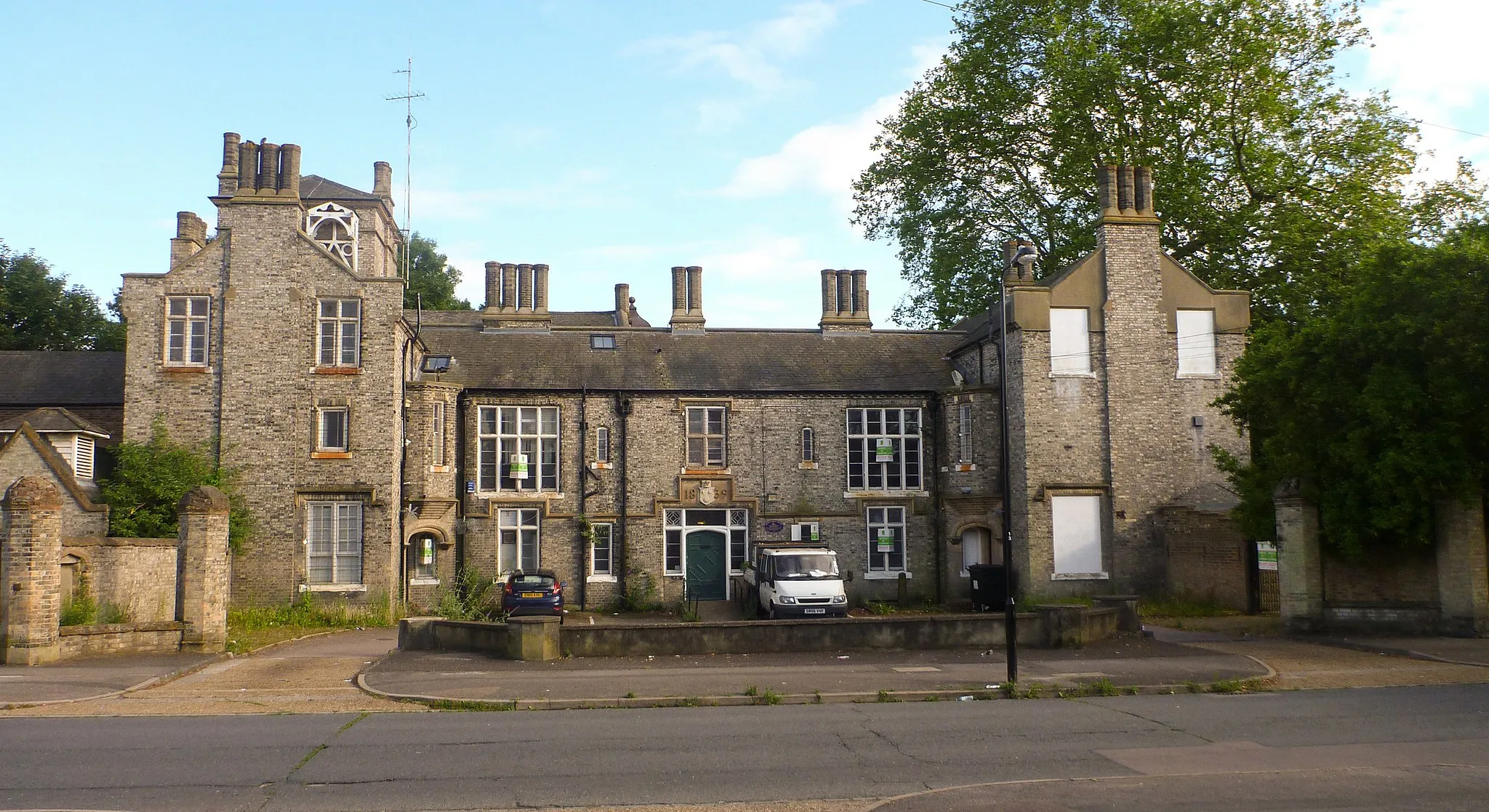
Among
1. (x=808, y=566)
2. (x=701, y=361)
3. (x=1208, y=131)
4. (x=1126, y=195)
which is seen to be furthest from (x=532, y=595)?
(x=1208, y=131)

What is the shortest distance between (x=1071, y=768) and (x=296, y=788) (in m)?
6.82

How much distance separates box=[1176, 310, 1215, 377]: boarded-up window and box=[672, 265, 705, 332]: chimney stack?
15003 mm

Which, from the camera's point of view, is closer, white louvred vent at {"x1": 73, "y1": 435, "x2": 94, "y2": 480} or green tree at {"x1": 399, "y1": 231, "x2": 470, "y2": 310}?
white louvred vent at {"x1": 73, "y1": 435, "x2": 94, "y2": 480}

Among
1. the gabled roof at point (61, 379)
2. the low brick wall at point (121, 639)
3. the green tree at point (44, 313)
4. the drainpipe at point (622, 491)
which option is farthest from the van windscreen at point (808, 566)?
the green tree at point (44, 313)

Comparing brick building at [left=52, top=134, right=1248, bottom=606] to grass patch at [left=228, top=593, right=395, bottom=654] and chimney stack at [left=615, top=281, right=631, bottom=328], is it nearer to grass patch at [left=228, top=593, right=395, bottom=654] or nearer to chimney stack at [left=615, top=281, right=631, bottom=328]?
grass patch at [left=228, top=593, right=395, bottom=654]

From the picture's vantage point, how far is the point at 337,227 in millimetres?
45594

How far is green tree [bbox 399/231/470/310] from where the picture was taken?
63.0 meters

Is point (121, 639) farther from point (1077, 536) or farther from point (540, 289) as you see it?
point (540, 289)

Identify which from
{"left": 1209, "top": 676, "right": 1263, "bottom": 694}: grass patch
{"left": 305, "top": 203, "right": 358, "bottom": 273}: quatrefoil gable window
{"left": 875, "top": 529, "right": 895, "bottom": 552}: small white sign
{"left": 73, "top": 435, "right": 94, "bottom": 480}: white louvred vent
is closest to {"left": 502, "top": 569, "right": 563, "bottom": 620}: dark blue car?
{"left": 875, "top": 529, "right": 895, "bottom": 552}: small white sign

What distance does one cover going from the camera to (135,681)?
16.0m

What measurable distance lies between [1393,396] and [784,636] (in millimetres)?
11982

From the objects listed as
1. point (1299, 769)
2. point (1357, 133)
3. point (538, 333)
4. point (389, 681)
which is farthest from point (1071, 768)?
point (1357, 133)

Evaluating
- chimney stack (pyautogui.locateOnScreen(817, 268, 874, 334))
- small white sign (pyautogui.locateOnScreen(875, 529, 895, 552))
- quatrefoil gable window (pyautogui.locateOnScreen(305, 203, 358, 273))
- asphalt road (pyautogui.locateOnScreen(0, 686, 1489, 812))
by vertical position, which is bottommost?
asphalt road (pyautogui.locateOnScreen(0, 686, 1489, 812))

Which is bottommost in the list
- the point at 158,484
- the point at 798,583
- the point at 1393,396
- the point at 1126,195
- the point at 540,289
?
the point at 798,583
